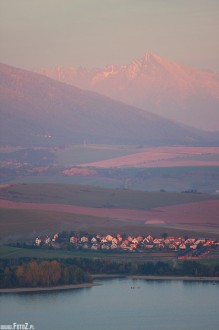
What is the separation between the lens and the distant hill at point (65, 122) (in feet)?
571

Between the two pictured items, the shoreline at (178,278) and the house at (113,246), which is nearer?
the shoreline at (178,278)

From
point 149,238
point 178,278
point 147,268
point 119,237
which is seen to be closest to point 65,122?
point 119,237

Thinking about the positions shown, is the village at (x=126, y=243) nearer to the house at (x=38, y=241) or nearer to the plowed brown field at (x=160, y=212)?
the house at (x=38, y=241)

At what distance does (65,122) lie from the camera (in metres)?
190

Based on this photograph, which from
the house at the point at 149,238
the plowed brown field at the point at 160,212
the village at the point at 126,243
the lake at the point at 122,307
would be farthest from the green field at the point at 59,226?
the lake at the point at 122,307

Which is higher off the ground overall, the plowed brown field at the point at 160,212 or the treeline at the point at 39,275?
the plowed brown field at the point at 160,212

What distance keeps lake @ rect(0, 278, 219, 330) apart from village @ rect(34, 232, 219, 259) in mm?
10156

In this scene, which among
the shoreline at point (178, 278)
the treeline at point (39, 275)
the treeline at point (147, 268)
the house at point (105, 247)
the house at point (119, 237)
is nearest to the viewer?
the treeline at point (39, 275)

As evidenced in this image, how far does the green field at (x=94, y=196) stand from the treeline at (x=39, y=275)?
32.2 meters

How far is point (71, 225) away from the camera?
73.8m

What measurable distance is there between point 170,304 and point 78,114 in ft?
482

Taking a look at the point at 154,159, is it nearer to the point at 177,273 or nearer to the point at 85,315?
the point at 177,273

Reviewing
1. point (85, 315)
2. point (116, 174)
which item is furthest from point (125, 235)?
point (116, 174)

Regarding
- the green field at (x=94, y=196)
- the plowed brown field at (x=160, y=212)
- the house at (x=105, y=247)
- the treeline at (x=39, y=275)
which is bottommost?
the treeline at (x=39, y=275)
